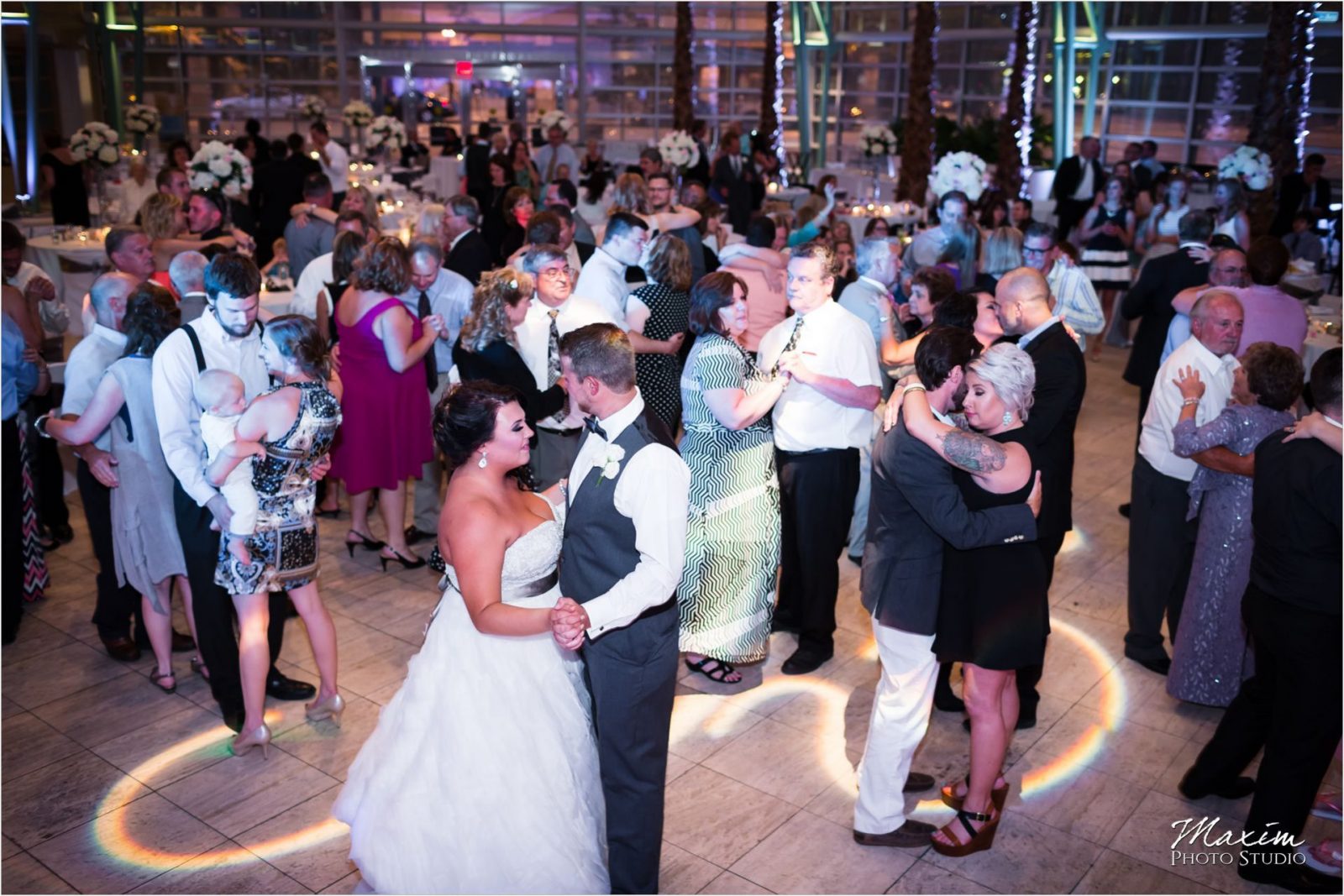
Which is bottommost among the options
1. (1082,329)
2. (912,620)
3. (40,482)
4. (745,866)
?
(745,866)

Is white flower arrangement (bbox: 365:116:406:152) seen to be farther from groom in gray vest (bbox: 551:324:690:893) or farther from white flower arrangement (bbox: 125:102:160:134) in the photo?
groom in gray vest (bbox: 551:324:690:893)

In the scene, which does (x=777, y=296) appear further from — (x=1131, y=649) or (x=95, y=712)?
(x=95, y=712)

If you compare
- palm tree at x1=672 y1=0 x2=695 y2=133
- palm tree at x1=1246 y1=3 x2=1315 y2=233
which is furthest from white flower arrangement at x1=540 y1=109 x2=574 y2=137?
palm tree at x1=1246 y1=3 x2=1315 y2=233

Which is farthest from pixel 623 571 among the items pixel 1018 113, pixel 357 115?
pixel 357 115

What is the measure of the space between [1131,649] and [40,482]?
4.99 meters

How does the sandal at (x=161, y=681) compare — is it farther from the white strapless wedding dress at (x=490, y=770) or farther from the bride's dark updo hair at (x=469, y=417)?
the bride's dark updo hair at (x=469, y=417)

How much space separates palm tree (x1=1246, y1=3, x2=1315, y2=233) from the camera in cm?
945

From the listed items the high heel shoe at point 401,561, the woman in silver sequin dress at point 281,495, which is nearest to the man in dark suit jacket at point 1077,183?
the high heel shoe at point 401,561

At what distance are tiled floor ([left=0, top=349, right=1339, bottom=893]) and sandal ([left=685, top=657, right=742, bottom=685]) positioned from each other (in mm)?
55

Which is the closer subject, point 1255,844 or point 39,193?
point 1255,844

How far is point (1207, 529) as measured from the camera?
3.97m

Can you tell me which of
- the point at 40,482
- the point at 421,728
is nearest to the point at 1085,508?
the point at 421,728

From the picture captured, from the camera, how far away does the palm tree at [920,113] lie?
12.3 metres

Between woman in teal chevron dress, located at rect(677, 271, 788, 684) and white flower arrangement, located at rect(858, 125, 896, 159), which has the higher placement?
white flower arrangement, located at rect(858, 125, 896, 159)
